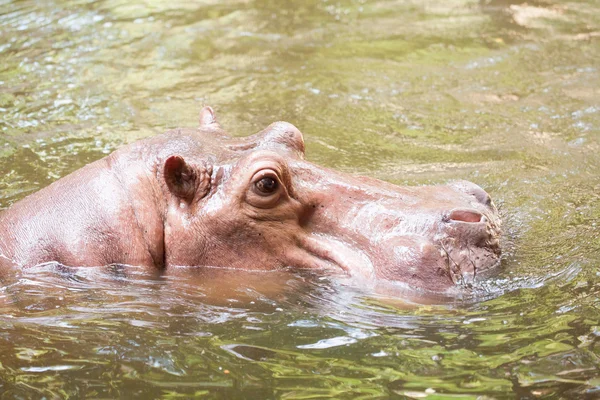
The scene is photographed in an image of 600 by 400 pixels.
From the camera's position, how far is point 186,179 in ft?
16.3

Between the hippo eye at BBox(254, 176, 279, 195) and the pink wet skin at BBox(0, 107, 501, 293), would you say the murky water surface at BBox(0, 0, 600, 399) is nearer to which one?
the pink wet skin at BBox(0, 107, 501, 293)

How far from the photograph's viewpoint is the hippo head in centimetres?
474

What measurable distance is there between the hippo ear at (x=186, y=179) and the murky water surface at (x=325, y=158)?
489mm

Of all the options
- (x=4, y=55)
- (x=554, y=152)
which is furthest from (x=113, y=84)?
(x=554, y=152)

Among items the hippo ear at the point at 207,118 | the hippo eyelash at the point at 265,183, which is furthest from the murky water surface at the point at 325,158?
the hippo ear at the point at 207,118

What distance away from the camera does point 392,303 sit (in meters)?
4.69

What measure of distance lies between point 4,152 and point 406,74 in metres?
4.96

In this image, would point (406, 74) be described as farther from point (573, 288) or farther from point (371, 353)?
point (371, 353)

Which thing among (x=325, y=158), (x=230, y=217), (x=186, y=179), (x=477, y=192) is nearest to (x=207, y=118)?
(x=186, y=179)

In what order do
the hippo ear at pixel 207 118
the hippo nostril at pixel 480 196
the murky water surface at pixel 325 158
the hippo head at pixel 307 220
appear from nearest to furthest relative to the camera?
1. the murky water surface at pixel 325 158
2. the hippo head at pixel 307 220
3. the hippo nostril at pixel 480 196
4. the hippo ear at pixel 207 118

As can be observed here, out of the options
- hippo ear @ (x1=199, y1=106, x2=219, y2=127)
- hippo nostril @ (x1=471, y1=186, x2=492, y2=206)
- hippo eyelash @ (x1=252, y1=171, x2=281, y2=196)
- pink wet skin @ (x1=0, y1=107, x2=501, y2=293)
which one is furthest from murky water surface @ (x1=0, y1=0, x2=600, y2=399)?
hippo ear @ (x1=199, y1=106, x2=219, y2=127)

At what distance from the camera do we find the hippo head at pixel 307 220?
15.6ft

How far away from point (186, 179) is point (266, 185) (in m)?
0.50

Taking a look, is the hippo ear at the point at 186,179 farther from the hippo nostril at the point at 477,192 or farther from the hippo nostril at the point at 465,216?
the hippo nostril at the point at 477,192
